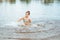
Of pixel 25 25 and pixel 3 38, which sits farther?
pixel 25 25

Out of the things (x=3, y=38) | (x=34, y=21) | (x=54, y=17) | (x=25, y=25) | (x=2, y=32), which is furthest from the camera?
(x=54, y=17)

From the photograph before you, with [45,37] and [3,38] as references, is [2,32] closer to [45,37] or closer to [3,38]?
[3,38]

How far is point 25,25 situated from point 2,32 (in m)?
0.64

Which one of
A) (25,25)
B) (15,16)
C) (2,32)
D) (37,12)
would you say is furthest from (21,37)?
(37,12)

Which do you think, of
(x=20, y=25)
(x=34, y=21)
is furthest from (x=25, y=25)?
(x=34, y=21)

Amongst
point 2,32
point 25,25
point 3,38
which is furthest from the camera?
point 25,25

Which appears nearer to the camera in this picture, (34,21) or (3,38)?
(3,38)

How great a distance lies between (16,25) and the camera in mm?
4016

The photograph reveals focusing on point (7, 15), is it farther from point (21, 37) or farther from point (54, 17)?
point (21, 37)

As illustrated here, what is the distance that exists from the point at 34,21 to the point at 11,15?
731mm

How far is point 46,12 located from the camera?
542 centimetres

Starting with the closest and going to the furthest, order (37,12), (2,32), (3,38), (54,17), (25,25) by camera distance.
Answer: (3,38)
(2,32)
(25,25)
(54,17)
(37,12)

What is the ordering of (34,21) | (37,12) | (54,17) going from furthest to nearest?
(37,12) < (54,17) < (34,21)

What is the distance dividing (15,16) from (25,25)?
1.06m
